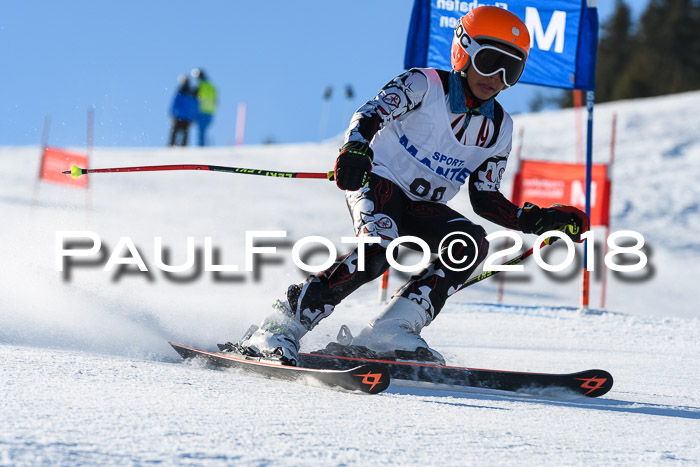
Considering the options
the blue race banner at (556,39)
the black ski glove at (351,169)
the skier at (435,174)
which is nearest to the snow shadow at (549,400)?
the skier at (435,174)

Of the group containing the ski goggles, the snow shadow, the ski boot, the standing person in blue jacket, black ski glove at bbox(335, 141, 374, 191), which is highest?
the standing person in blue jacket

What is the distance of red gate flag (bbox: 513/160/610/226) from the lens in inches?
296

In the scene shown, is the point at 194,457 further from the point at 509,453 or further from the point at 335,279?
the point at 335,279

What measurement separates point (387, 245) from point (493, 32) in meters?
0.96

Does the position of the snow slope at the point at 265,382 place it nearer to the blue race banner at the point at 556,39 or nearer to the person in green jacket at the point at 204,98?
the blue race banner at the point at 556,39

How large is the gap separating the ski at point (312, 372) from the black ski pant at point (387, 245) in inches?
9.6

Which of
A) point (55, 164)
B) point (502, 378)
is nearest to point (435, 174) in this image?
point (502, 378)

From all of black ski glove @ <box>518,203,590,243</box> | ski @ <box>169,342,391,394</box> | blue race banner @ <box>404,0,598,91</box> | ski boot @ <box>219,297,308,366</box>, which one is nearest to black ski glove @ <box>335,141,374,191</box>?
ski boot @ <box>219,297,308,366</box>

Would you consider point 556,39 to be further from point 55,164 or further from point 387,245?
point 55,164

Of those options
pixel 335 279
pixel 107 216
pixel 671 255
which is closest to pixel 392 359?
pixel 335 279

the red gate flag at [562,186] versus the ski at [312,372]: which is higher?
the red gate flag at [562,186]

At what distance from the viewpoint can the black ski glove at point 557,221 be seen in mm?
3268

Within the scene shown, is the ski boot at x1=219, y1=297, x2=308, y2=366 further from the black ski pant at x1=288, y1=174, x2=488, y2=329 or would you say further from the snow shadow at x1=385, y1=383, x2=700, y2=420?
the snow shadow at x1=385, y1=383, x2=700, y2=420

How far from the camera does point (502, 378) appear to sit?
2809 mm
